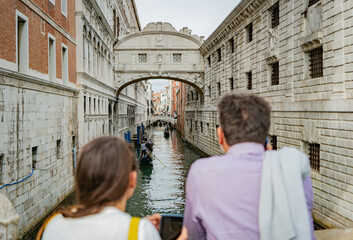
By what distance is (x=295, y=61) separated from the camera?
8.64 m

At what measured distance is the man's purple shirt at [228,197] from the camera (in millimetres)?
1303

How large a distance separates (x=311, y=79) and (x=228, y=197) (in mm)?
7424

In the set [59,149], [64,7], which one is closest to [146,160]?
[59,149]

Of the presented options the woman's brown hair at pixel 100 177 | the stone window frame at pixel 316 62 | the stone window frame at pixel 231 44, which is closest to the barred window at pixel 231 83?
the stone window frame at pixel 231 44

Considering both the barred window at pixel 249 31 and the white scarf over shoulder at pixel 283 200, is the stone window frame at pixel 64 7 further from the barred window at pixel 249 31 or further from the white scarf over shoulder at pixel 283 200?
the white scarf over shoulder at pixel 283 200

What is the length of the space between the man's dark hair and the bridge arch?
61.9 ft

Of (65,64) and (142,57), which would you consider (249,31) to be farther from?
(142,57)

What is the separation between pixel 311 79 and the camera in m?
7.81

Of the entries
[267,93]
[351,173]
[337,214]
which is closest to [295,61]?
[267,93]

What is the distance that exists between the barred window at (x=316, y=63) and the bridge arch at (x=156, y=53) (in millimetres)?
12730

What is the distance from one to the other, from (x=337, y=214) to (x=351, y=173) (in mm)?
1079

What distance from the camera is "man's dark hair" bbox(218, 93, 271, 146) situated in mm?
1443

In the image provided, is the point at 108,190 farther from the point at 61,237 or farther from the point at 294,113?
the point at 294,113

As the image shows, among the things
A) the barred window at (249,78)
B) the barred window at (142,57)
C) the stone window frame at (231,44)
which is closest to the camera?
the barred window at (249,78)
